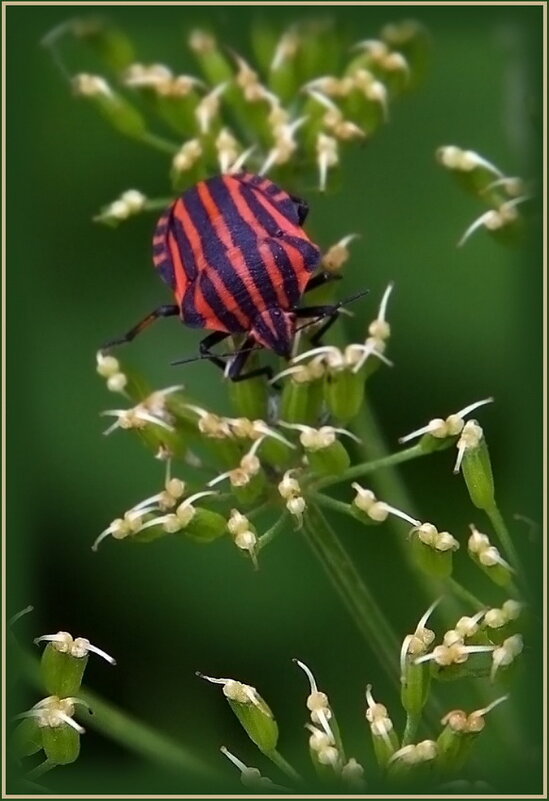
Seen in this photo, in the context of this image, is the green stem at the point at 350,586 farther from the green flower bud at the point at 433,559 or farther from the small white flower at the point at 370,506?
the green flower bud at the point at 433,559

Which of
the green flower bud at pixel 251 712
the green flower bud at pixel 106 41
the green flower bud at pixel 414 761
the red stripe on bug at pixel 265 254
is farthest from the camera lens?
the green flower bud at pixel 106 41

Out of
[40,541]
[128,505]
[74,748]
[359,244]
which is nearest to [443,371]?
[359,244]

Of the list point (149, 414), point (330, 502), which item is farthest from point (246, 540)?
point (149, 414)

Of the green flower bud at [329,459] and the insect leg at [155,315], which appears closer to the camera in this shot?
the green flower bud at [329,459]

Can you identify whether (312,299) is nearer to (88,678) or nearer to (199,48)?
(199,48)

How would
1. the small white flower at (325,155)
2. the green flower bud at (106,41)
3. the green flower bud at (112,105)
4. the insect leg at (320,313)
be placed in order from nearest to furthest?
the insect leg at (320,313) → the small white flower at (325,155) → the green flower bud at (112,105) → the green flower bud at (106,41)

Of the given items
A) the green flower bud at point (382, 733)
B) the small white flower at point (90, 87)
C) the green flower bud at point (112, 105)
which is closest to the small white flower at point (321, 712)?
the green flower bud at point (382, 733)
